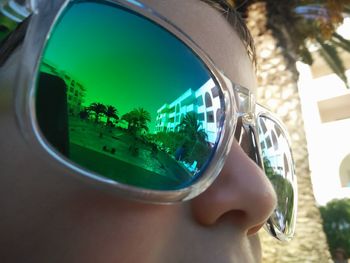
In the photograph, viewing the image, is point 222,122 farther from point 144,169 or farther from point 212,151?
point 144,169

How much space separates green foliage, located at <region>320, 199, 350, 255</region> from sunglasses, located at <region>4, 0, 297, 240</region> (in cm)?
984

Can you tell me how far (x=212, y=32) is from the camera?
84 cm

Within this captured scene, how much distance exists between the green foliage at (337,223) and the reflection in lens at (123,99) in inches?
388

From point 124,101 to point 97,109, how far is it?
42 millimetres

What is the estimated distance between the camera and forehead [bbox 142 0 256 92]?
0.77 metres

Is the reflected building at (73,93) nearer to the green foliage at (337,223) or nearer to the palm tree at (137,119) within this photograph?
the palm tree at (137,119)

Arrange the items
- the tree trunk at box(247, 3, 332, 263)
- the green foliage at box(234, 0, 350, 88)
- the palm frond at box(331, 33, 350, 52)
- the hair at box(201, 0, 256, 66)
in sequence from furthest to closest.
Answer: the palm frond at box(331, 33, 350, 52), the green foliage at box(234, 0, 350, 88), the tree trunk at box(247, 3, 332, 263), the hair at box(201, 0, 256, 66)

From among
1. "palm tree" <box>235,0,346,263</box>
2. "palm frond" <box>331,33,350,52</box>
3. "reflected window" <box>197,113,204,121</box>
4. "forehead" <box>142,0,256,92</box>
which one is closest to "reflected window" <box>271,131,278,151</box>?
"forehead" <box>142,0,256,92</box>

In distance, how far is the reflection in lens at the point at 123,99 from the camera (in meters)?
0.50

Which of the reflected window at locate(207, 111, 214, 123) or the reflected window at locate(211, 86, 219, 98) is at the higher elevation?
the reflected window at locate(211, 86, 219, 98)

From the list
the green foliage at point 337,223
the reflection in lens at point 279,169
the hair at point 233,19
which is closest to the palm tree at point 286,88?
the reflection in lens at point 279,169

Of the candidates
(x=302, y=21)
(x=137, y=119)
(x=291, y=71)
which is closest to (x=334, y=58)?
(x=302, y=21)

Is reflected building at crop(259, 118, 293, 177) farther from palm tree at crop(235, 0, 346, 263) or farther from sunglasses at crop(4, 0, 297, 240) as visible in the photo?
palm tree at crop(235, 0, 346, 263)

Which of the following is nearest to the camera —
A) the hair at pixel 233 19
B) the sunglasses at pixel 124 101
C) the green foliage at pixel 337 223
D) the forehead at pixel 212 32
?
the sunglasses at pixel 124 101
